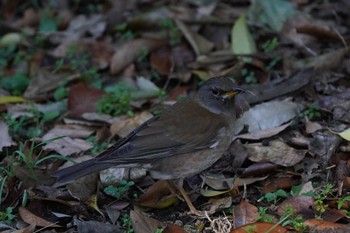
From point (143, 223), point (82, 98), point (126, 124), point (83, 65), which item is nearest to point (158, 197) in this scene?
point (143, 223)

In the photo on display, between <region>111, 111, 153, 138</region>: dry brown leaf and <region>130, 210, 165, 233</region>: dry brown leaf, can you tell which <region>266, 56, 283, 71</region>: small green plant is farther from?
<region>130, 210, 165, 233</region>: dry brown leaf

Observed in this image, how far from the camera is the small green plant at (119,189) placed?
18.8ft

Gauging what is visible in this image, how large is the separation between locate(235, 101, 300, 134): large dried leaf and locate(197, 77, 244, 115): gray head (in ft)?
1.93

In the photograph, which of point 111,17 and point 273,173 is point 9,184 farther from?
point 111,17

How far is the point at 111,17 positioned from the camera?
927 cm

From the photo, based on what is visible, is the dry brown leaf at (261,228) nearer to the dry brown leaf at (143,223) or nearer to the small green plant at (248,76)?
the dry brown leaf at (143,223)

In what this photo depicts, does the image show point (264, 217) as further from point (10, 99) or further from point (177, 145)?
point (10, 99)

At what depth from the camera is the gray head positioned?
19.5 ft

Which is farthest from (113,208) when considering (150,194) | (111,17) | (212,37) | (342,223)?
(111,17)

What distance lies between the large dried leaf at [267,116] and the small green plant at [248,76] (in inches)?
31.6

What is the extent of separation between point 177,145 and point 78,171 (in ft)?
2.93

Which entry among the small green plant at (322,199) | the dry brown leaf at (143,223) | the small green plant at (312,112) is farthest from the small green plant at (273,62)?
the dry brown leaf at (143,223)

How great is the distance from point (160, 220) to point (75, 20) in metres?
5.14

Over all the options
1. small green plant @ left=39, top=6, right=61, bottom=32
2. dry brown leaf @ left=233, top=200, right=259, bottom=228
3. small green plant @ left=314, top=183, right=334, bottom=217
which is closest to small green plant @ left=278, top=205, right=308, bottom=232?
small green plant @ left=314, top=183, right=334, bottom=217
